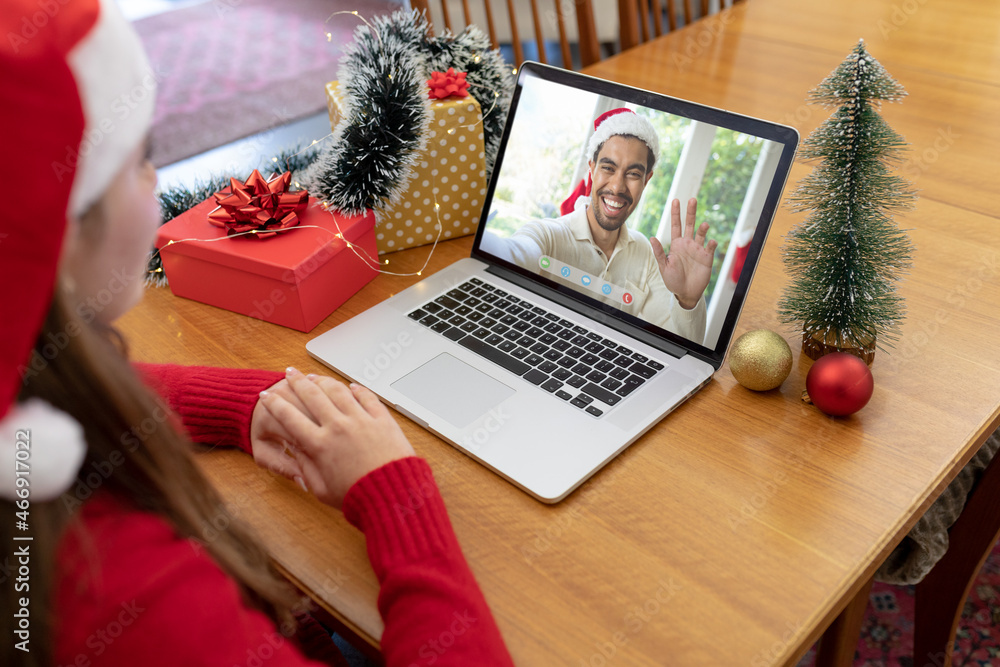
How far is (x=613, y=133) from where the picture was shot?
2.69 ft

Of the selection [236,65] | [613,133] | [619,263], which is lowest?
[236,65]

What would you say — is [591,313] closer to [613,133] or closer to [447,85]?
[613,133]

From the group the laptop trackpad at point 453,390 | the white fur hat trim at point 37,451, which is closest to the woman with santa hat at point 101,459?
the white fur hat trim at point 37,451

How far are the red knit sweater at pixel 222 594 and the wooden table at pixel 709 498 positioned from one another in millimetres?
34

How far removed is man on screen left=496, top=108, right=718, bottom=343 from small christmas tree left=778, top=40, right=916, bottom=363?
0.11 m

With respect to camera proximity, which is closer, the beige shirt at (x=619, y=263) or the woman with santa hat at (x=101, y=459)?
the woman with santa hat at (x=101, y=459)

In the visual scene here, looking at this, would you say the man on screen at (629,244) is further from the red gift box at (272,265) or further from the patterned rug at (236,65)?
the patterned rug at (236,65)

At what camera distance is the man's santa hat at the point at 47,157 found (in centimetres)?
39

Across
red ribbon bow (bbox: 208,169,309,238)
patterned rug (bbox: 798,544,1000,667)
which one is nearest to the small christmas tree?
red ribbon bow (bbox: 208,169,309,238)

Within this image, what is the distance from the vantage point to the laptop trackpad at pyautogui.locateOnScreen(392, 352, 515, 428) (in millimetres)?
737

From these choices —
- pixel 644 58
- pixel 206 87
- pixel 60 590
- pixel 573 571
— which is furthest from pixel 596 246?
pixel 206 87

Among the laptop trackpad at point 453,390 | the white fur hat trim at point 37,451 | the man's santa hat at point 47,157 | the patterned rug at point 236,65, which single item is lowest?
the patterned rug at point 236,65

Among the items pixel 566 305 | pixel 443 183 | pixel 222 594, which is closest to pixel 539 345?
pixel 566 305

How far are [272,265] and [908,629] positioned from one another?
4.17 ft
